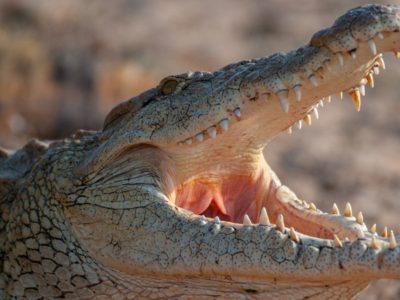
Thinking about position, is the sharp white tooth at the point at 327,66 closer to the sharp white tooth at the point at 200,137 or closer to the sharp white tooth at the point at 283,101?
the sharp white tooth at the point at 283,101

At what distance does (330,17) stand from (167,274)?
12.1 metres

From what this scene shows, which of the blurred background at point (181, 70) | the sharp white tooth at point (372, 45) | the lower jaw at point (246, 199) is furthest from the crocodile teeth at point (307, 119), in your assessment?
the blurred background at point (181, 70)

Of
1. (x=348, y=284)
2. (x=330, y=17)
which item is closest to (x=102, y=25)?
(x=330, y=17)

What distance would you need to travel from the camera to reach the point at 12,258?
4348 mm

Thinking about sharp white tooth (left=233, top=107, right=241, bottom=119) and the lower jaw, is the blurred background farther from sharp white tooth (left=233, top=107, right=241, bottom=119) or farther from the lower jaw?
sharp white tooth (left=233, top=107, right=241, bottom=119)

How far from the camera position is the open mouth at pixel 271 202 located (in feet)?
13.2

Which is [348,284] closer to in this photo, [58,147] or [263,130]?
[263,130]

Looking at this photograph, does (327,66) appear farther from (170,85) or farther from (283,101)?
(170,85)

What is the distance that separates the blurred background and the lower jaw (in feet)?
5.59

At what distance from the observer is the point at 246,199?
4727 millimetres

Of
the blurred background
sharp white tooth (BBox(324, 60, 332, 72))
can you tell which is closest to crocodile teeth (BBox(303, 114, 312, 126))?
sharp white tooth (BBox(324, 60, 332, 72))

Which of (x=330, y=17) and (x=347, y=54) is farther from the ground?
(x=330, y=17)

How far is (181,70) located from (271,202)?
8.09m

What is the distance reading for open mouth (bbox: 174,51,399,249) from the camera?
13.2 ft
